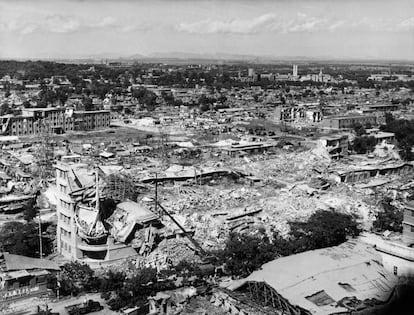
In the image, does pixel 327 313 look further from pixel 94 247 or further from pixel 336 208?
pixel 336 208

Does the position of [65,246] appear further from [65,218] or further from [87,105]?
[87,105]

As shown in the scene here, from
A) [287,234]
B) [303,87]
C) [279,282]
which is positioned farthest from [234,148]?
[303,87]

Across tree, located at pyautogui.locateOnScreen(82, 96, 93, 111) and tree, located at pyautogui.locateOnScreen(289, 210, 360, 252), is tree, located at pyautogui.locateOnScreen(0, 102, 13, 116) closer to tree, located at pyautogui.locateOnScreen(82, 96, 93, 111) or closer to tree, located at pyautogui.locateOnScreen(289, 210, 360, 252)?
tree, located at pyautogui.locateOnScreen(82, 96, 93, 111)

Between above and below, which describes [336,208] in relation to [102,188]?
below

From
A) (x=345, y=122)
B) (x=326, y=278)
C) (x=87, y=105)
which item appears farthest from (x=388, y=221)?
(x=87, y=105)

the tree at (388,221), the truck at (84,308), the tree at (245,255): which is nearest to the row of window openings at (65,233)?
the truck at (84,308)
